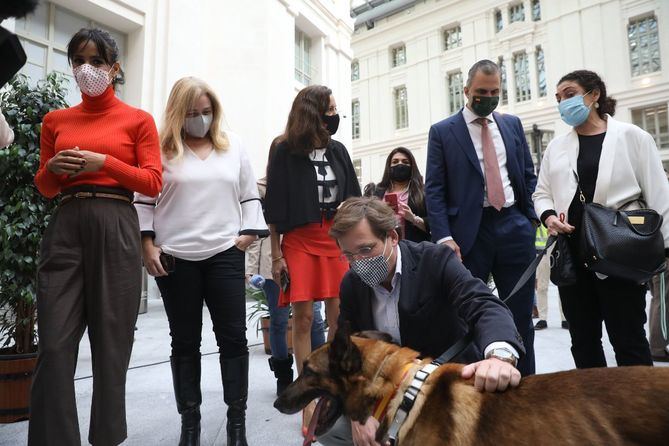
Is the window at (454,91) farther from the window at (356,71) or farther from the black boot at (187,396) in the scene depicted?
the black boot at (187,396)

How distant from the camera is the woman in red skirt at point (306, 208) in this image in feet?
8.36

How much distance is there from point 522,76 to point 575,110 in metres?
23.6

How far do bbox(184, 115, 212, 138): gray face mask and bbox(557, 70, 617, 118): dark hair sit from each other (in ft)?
6.54

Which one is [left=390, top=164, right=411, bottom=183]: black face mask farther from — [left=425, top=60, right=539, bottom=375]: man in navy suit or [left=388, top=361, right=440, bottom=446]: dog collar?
[left=388, top=361, right=440, bottom=446]: dog collar

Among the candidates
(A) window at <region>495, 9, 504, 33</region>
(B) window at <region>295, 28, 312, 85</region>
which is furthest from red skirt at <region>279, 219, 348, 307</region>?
(A) window at <region>495, 9, 504, 33</region>

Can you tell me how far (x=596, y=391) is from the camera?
1234 millimetres

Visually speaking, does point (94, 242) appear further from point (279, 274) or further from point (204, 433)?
point (204, 433)

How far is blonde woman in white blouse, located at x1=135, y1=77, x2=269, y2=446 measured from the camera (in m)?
2.24

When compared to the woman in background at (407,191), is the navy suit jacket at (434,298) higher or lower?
lower

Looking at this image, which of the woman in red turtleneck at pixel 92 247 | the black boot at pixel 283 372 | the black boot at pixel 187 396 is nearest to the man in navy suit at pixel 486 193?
the black boot at pixel 283 372

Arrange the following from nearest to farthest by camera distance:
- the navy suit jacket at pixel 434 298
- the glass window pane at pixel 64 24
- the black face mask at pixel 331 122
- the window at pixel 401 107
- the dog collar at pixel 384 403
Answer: the dog collar at pixel 384 403 < the navy suit jacket at pixel 434 298 < the black face mask at pixel 331 122 < the glass window pane at pixel 64 24 < the window at pixel 401 107

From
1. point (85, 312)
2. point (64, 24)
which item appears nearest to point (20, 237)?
point (85, 312)

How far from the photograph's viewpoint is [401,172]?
13.3 feet

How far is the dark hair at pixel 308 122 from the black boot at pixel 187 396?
1.34 m
